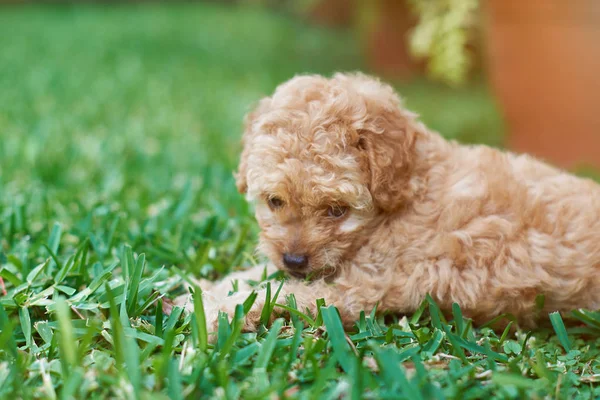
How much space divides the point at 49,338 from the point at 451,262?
177 cm

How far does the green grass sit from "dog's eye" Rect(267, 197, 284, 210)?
52cm

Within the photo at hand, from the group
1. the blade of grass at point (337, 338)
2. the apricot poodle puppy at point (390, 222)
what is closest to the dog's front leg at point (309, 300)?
the apricot poodle puppy at point (390, 222)

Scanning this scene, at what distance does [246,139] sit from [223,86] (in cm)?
564

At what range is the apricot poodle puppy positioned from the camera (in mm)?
2883

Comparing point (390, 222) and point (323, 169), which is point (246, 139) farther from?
point (390, 222)

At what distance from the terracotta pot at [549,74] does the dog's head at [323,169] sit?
12.6ft

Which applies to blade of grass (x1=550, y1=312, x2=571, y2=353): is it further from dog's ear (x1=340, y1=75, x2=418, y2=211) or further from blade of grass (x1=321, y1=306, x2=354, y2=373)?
blade of grass (x1=321, y1=306, x2=354, y2=373)

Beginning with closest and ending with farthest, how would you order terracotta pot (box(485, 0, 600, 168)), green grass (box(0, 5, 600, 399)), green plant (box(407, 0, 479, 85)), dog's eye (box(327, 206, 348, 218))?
green grass (box(0, 5, 600, 399)), dog's eye (box(327, 206, 348, 218)), green plant (box(407, 0, 479, 85)), terracotta pot (box(485, 0, 600, 168))

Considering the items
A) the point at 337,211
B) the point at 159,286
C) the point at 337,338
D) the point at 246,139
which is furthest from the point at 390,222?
the point at 159,286

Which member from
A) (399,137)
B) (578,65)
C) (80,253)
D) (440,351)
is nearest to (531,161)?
(399,137)

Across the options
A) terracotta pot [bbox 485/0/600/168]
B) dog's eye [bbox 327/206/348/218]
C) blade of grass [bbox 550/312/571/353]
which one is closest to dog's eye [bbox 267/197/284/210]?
dog's eye [bbox 327/206/348/218]

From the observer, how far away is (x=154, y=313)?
302 centimetres

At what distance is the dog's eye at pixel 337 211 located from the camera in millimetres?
2949

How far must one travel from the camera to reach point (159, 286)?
3225mm
